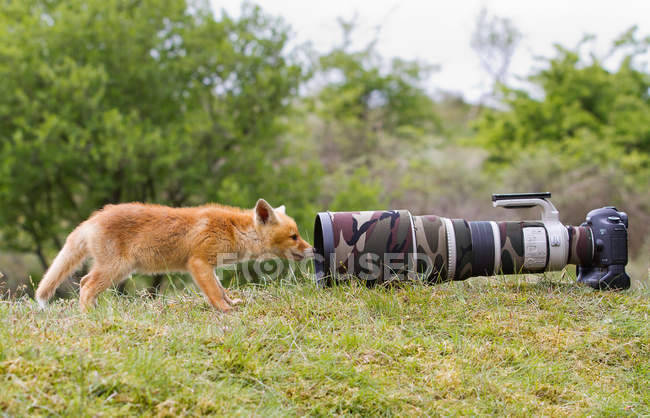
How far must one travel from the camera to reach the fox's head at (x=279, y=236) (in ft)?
17.3

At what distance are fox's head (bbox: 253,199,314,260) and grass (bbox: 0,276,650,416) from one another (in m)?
0.60

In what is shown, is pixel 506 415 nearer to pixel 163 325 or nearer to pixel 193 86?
pixel 163 325

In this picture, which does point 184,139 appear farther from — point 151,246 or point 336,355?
point 336,355

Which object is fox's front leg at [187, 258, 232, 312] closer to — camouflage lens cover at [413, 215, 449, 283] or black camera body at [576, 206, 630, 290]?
camouflage lens cover at [413, 215, 449, 283]

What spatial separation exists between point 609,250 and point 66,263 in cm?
484

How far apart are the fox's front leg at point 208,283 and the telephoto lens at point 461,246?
34.3 inches

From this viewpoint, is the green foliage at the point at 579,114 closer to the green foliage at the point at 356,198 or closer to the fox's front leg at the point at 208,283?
the green foliage at the point at 356,198

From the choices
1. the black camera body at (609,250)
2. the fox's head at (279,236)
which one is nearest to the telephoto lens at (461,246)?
the black camera body at (609,250)

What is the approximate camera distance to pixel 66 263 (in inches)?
191

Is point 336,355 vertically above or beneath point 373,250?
beneath

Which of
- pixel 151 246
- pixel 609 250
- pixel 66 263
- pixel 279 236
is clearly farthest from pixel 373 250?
pixel 66 263

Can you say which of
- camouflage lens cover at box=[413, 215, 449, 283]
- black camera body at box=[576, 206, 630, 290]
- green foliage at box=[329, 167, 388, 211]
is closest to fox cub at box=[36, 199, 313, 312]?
camouflage lens cover at box=[413, 215, 449, 283]

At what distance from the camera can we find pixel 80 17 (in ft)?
45.2

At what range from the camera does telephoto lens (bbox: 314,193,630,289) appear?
4.79 meters
